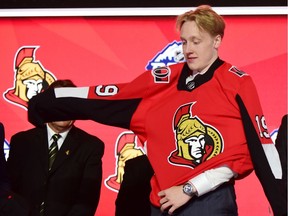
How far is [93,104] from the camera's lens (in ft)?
6.73

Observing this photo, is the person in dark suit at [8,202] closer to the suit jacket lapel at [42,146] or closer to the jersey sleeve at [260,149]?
the suit jacket lapel at [42,146]

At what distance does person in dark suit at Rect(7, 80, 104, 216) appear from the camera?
103 inches

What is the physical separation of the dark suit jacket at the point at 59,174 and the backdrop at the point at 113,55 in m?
0.35

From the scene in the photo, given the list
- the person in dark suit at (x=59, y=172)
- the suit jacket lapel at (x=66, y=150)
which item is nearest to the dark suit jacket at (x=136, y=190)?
the person in dark suit at (x=59, y=172)

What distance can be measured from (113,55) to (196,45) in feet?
3.88

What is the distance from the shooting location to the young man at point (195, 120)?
185 centimetres

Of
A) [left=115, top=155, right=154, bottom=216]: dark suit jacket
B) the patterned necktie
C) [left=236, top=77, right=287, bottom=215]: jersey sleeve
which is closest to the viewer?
[left=236, top=77, right=287, bottom=215]: jersey sleeve

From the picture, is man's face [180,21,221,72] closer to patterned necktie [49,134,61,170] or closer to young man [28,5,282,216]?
young man [28,5,282,216]

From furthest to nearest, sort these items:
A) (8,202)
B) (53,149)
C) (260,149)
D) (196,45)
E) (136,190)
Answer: (53,149)
(136,190)
(8,202)
(196,45)
(260,149)
